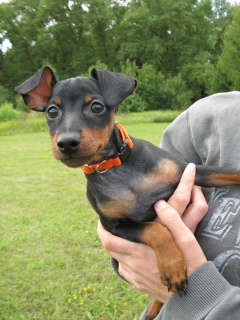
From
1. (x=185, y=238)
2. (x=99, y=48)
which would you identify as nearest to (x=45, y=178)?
(x=185, y=238)

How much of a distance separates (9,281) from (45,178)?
4.83m

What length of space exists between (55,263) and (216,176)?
2767 millimetres

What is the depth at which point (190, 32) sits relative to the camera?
48.1 metres

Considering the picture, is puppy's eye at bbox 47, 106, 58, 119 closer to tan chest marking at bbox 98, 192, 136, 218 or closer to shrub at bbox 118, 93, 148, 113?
tan chest marking at bbox 98, 192, 136, 218

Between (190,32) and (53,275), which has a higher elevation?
(190,32)

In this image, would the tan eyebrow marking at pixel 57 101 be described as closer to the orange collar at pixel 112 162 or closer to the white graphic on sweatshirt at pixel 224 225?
the orange collar at pixel 112 162

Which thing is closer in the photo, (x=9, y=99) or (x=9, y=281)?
(x=9, y=281)

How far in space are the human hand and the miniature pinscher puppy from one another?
0.07 m

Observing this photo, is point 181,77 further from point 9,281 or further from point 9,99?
point 9,281

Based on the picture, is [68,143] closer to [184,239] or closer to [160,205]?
[160,205]

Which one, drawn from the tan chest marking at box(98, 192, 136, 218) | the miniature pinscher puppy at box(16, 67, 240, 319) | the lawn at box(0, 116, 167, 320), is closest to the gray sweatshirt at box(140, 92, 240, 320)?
the miniature pinscher puppy at box(16, 67, 240, 319)

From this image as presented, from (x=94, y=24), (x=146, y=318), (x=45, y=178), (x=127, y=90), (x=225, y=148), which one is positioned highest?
(x=94, y=24)

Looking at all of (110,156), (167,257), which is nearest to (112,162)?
(110,156)

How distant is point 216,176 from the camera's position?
77.4 inches
